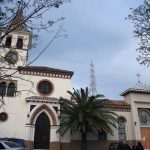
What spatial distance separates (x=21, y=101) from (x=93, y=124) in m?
7.78

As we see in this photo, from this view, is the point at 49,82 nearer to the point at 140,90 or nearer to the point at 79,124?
the point at 79,124

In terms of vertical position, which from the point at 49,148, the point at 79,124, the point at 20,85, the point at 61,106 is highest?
the point at 20,85

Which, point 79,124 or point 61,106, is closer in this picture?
point 79,124

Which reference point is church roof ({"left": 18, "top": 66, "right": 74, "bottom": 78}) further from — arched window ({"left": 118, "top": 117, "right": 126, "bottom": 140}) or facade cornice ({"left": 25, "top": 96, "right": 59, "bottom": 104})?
arched window ({"left": 118, "top": 117, "right": 126, "bottom": 140})

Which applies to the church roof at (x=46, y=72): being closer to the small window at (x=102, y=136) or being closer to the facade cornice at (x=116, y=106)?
the facade cornice at (x=116, y=106)

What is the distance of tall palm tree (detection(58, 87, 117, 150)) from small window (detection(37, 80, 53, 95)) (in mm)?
2254

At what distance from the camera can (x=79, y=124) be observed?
27.4 m

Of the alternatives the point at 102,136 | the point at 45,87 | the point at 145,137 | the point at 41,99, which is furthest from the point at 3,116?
the point at 145,137

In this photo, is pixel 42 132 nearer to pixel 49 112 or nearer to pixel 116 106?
pixel 49 112

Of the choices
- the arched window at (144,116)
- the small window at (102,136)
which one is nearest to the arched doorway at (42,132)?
the small window at (102,136)

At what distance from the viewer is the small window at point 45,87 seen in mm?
30814

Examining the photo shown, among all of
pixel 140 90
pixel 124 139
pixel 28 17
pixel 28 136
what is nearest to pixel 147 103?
pixel 140 90

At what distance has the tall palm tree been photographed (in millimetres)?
27547

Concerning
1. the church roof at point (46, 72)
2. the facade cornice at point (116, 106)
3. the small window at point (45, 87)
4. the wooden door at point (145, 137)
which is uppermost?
the church roof at point (46, 72)
